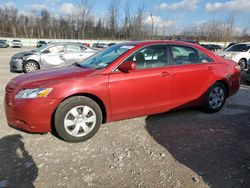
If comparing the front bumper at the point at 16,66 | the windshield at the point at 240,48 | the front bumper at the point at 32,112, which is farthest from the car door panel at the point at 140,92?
the windshield at the point at 240,48

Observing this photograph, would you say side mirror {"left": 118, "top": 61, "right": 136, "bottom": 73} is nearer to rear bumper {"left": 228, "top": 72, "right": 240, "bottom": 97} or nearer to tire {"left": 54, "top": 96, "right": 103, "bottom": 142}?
tire {"left": 54, "top": 96, "right": 103, "bottom": 142}

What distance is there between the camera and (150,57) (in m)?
4.54

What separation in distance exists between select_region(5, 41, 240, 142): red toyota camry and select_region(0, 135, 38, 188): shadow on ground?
0.97 ft

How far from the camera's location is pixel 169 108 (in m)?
4.78

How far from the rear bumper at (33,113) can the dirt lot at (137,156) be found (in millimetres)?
276

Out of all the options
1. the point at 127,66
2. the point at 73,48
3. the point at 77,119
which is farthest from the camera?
the point at 73,48

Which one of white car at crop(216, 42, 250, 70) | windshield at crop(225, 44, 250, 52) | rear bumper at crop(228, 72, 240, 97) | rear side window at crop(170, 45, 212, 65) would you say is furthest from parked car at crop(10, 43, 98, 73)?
windshield at crop(225, 44, 250, 52)

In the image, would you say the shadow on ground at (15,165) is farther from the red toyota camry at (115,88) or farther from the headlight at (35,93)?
the headlight at (35,93)

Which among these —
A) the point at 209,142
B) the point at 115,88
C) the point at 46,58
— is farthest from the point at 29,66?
the point at 209,142

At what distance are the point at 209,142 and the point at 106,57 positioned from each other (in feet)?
7.63

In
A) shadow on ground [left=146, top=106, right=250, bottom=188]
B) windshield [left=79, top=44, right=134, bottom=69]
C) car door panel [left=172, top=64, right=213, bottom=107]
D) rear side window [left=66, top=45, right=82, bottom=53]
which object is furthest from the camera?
rear side window [left=66, top=45, right=82, bottom=53]

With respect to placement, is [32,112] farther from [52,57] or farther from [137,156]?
[52,57]

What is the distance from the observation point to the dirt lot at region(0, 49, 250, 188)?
2.96 metres

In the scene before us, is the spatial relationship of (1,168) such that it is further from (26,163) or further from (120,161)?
(120,161)
